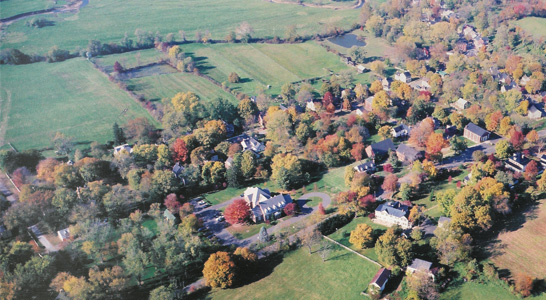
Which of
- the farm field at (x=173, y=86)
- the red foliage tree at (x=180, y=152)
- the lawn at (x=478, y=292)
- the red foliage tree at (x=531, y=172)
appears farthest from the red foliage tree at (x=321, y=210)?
the farm field at (x=173, y=86)

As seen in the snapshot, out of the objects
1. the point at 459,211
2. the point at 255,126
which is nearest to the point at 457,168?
the point at 459,211

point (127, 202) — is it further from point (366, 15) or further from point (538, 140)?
point (366, 15)

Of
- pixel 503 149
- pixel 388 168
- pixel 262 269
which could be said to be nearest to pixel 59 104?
pixel 262 269

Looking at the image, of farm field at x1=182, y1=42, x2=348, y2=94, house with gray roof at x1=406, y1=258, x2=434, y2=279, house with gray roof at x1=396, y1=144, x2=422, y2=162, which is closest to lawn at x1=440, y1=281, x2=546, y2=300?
house with gray roof at x1=406, y1=258, x2=434, y2=279

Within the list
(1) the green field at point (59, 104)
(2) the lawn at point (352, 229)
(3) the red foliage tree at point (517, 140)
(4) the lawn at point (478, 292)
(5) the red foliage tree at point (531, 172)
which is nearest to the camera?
(4) the lawn at point (478, 292)

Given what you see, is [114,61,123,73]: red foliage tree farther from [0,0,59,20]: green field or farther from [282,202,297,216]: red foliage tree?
[282,202,297,216]: red foliage tree

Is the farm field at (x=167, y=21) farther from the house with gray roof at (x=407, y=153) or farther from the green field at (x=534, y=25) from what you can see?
the house with gray roof at (x=407, y=153)
